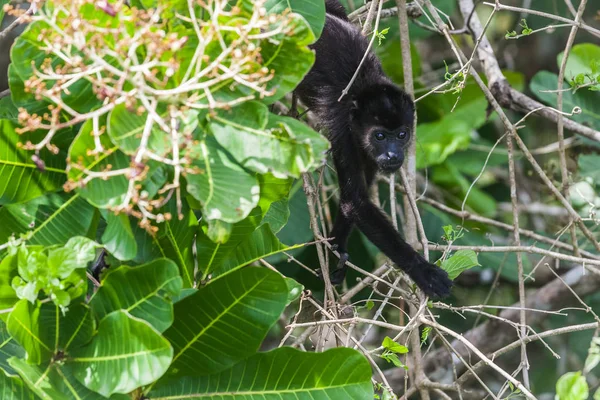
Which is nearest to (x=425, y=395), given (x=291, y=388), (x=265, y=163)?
(x=291, y=388)

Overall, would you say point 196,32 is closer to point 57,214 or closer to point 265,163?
point 265,163

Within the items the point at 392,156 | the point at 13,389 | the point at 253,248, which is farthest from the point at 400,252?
the point at 13,389

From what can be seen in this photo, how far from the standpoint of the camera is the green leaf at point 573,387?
1936mm

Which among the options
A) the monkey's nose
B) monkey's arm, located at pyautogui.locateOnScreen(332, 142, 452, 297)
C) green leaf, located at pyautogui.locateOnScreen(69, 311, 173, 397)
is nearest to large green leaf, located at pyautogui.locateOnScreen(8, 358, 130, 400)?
green leaf, located at pyautogui.locateOnScreen(69, 311, 173, 397)

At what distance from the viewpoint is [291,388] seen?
2559mm

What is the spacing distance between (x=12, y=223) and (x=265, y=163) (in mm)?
821

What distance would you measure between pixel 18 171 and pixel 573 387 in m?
1.62

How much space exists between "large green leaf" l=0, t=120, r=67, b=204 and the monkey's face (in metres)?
2.70

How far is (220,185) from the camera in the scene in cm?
218

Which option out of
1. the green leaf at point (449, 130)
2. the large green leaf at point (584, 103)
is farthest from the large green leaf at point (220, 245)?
the large green leaf at point (584, 103)

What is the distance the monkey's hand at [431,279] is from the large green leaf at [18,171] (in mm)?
2395

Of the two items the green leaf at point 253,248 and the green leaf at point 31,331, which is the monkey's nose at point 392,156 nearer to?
the green leaf at point 253,248

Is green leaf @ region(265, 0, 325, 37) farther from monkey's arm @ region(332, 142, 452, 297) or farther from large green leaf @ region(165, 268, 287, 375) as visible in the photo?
monkey's arm @ region(332, 142, 452, 297)

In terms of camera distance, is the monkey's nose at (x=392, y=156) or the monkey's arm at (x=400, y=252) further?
the monkey's nose at (x=392, y=156)
